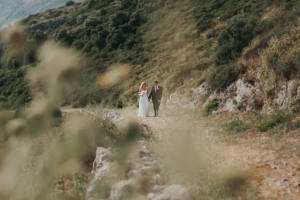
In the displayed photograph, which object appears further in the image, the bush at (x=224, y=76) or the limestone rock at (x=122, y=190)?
the bush at (x=224, y=76)

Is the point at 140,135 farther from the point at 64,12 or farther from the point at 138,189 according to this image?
the point at 64,12

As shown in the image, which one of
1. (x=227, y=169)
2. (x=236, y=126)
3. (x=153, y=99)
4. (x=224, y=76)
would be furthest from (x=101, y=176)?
(x=153, y=99)

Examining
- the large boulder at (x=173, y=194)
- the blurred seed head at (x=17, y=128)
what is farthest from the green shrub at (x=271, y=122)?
the blurred seed head at (x=17, y=128)

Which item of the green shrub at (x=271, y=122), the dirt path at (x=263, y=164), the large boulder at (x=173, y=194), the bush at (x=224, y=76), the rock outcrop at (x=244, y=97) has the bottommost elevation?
the dirt path at (x=263, y=164)

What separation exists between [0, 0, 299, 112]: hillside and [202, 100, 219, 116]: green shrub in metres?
0.25

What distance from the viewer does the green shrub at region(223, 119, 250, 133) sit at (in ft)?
30.0

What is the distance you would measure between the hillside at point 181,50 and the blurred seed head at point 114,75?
46 centimetres

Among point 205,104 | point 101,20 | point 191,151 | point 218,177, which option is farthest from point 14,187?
point 101,20

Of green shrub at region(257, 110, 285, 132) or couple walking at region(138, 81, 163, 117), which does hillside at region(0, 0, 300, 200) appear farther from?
couple walking at region(138, 81, 163, 117)

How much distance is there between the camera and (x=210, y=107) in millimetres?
12609

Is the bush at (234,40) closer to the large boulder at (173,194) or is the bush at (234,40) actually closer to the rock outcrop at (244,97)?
the rock outcrop at (244,97)

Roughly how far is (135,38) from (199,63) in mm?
29902

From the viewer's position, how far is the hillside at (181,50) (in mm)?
11492

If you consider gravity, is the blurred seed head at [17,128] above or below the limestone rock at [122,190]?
above
